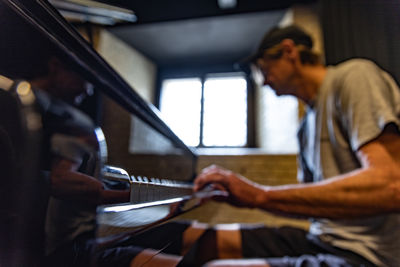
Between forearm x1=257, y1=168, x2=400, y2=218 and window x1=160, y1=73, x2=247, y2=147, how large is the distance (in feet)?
6.81

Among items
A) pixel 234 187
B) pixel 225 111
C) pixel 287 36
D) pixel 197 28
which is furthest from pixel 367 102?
pixel 225 111

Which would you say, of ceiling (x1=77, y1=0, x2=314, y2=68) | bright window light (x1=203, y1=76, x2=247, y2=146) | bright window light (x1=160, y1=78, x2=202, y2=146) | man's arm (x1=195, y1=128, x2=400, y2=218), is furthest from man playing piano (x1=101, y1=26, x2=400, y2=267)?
bright window light (x1=160, y1=78, x2=202, y2=146)

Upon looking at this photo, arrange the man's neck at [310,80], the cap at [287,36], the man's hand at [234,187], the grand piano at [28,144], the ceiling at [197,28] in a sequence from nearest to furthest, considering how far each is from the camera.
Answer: the grand piano at [28,144]
the man's hand at [234,187]
the man's neck at [310,80]
the cap at [287,36]
the ceiling at [197,28]

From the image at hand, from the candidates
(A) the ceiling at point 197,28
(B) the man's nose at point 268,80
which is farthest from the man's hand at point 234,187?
(A) the ceiling at point 197,28

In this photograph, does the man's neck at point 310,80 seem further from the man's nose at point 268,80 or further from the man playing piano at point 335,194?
the man's nose at point 268,80

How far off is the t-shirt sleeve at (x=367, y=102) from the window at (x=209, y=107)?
2.05 m

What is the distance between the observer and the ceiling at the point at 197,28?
2.25 meters

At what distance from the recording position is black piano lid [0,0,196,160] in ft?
0.67

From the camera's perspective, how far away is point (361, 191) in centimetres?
63

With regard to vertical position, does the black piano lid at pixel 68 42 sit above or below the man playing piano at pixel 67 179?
above

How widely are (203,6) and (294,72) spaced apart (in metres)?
1.42

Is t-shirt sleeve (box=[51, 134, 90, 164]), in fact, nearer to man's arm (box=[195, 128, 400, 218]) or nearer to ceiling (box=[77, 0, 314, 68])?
man's arm (box=[195, 128, 400, 218])

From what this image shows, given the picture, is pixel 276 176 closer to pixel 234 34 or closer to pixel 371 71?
pixel 371 71

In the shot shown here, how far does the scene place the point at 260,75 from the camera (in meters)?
1.47
